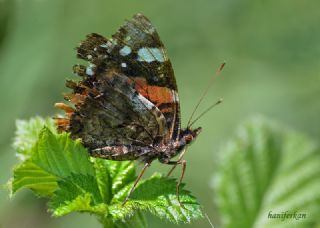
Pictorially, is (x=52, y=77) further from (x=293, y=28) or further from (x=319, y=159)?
(x=319, y=159)

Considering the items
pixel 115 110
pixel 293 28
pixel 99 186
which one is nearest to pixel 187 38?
pixel 293 28

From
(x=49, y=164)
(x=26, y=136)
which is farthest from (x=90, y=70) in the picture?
(x=49, y=164)

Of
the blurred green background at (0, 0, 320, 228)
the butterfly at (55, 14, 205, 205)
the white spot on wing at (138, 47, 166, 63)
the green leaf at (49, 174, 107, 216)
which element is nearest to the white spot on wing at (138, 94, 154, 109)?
the butterfly at (55, 14, 205, 205)

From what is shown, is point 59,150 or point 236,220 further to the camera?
point 236,220

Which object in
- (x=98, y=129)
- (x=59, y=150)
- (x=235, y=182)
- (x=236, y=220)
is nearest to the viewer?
(x=59, y=150)

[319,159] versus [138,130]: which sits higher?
[138,130]

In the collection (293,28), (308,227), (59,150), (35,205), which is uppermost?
(293,28)

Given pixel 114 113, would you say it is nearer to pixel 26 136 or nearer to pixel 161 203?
pixel 26 136
